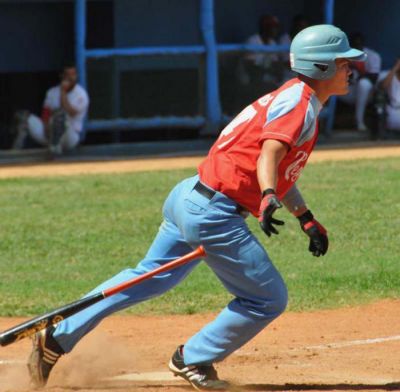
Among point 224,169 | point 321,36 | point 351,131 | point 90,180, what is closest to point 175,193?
point 224,169

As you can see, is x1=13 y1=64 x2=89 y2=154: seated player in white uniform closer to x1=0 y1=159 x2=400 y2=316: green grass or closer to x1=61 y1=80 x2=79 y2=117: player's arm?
x1=61 y1=80 x2=79 y2=117: player's arm

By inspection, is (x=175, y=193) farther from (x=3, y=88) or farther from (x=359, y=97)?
(x=359, y=97)

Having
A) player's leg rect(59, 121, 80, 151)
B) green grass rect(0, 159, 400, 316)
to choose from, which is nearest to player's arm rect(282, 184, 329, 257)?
green grass rect(0, 159, 400, 316)

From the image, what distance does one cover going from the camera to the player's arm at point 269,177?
5.27m

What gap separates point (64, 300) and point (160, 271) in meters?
2.76

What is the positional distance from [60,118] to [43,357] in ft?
34.3

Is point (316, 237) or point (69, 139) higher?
point (316, 237)

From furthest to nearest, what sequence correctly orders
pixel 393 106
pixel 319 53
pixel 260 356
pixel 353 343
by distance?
pixel 393 106
pixel 353 343
pixel 260 356
pixel 319 53

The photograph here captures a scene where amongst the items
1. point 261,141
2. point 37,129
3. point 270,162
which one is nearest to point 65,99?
point 37,129

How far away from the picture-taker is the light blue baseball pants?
18.5 feet

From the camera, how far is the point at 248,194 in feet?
18.4

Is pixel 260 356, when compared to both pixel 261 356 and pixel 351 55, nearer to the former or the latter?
pixel 261 356

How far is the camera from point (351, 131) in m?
19.6

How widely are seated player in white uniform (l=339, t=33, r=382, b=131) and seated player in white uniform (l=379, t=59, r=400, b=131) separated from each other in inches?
12.0
